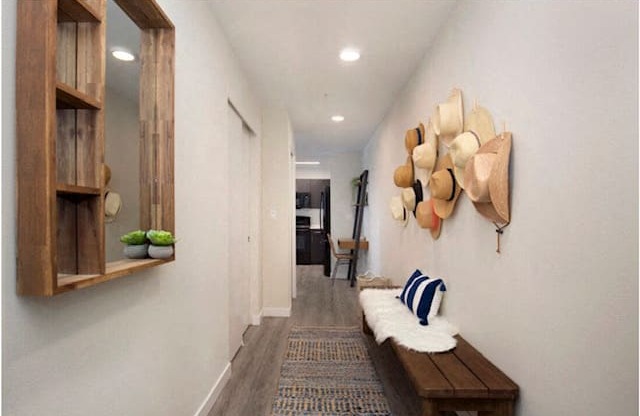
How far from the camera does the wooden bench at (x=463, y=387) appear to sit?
143cm

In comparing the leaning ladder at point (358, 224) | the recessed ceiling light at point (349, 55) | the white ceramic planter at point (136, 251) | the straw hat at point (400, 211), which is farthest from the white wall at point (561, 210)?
the leaning ladder at point (358, 224)

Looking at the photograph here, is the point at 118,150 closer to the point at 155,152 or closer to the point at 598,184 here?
the point at 155,152

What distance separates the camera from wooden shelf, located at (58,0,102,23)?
2.92 ft

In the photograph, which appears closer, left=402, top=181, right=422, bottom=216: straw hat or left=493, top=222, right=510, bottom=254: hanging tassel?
left=493, top=222, right=510, bottom=254: hanging tassel

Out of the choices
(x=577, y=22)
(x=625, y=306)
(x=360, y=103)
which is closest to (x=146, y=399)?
(x=625, y=306)

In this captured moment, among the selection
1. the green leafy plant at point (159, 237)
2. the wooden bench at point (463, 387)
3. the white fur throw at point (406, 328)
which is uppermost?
the green leafy plant at point (159, 237)

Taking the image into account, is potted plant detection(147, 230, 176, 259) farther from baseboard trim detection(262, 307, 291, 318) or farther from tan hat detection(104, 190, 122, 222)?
baseboard trim detection(262, 307, 291, 318)

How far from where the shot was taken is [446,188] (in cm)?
212

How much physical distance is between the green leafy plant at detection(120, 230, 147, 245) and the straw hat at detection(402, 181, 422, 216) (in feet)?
7.23

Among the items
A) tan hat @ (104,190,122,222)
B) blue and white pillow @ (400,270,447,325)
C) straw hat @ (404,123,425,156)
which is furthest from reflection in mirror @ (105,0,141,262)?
straw hat @ (404,123,425,156)

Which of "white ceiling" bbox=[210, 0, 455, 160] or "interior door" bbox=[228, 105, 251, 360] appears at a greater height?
"white ceiling" bbox=[210, 0, 455, 160]

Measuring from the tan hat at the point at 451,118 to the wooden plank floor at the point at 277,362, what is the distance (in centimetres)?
173

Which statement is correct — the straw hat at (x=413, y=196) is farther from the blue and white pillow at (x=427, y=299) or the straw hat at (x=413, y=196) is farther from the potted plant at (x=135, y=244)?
the potted plant at (x=135, y=244)

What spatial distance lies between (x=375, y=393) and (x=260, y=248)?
7.16 feet
